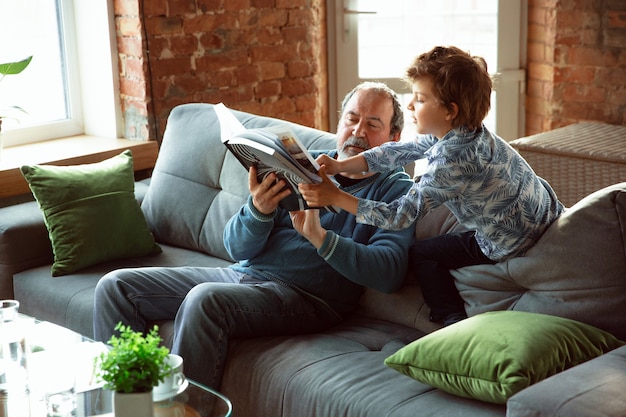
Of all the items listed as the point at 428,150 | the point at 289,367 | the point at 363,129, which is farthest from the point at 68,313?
the point at 428,150

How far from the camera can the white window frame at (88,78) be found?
3.86m

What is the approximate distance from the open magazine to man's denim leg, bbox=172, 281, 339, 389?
0.30 metres

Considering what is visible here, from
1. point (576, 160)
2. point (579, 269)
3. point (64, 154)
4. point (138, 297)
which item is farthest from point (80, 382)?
point (576, 160)

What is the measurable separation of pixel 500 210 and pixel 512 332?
36 cm

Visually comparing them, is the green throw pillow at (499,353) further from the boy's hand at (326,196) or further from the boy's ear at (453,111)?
the boy's ear at (453,111)

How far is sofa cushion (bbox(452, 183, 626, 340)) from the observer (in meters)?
2.08

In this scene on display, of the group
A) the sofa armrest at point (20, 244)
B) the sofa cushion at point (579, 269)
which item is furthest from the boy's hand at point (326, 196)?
the sofa armrest at point (20, 244)

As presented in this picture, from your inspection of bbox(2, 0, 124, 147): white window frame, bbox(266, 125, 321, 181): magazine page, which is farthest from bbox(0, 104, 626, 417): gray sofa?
bbox(2, 0, 124, 147): white window frame

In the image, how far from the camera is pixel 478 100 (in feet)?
7.22

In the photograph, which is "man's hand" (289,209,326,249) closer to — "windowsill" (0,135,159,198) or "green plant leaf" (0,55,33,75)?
"windowsill" (0,135,159,198)

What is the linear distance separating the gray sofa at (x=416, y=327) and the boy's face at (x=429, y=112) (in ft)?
1.15

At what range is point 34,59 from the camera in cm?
392

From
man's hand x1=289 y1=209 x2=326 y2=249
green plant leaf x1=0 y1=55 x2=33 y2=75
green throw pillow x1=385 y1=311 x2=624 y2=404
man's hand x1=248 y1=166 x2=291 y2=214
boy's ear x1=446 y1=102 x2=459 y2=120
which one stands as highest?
green plant leaf x1=0 y1=55 x2=33 y2=75

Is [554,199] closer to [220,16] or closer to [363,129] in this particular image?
[363,129]
